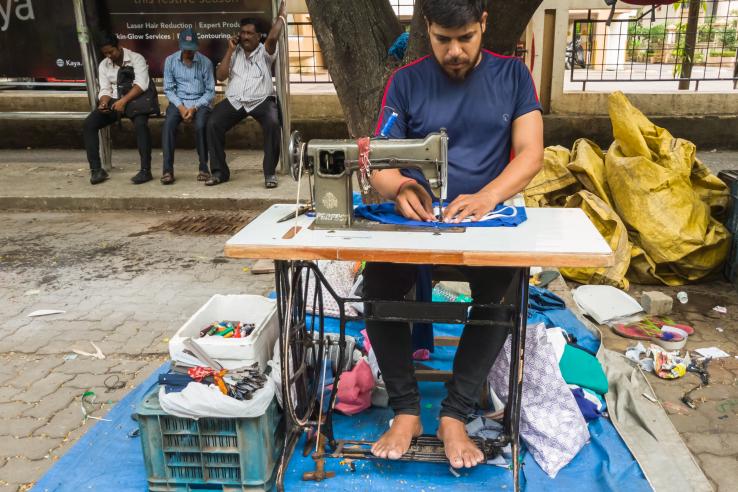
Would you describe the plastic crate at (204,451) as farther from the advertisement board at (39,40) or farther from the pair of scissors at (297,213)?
the advertisement board at (39,40)

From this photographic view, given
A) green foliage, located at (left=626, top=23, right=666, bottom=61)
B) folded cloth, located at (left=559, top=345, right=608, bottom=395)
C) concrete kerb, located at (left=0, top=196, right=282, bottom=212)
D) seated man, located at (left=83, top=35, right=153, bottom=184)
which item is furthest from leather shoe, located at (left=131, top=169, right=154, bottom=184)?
green foliage, located at (left=626, top=23, right=666, bottom=61)

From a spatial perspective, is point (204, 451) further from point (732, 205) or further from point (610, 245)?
point (732, 205)

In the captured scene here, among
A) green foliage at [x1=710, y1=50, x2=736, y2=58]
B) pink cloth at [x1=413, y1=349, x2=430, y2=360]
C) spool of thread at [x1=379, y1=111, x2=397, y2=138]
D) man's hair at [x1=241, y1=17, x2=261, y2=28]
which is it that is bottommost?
pink cloth at [x1=413, y1=349, x2=430, y2=360]

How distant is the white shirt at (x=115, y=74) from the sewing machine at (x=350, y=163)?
5038 mm

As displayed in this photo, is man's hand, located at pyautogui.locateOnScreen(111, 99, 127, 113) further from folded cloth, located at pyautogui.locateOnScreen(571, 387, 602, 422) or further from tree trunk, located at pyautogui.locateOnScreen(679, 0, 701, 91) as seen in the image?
tree trunk, located at pyautogui.locateOnScreen(679, 0, 701, 91)

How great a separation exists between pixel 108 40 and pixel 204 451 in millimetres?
5722

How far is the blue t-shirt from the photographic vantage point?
2416 millimetres

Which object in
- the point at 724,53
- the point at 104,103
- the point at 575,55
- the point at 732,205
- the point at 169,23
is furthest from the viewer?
the point at 724,53

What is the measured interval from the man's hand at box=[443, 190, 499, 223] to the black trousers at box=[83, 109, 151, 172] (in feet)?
16.8

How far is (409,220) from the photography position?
2.24 metres

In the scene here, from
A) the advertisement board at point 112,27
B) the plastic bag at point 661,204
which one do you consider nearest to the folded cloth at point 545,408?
the plastic bag at point 661,204

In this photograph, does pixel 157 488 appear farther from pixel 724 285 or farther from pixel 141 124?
pixel 141 124

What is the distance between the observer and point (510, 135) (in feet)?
8.10

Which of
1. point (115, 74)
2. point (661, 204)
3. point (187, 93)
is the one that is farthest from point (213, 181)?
point (661, 204)
